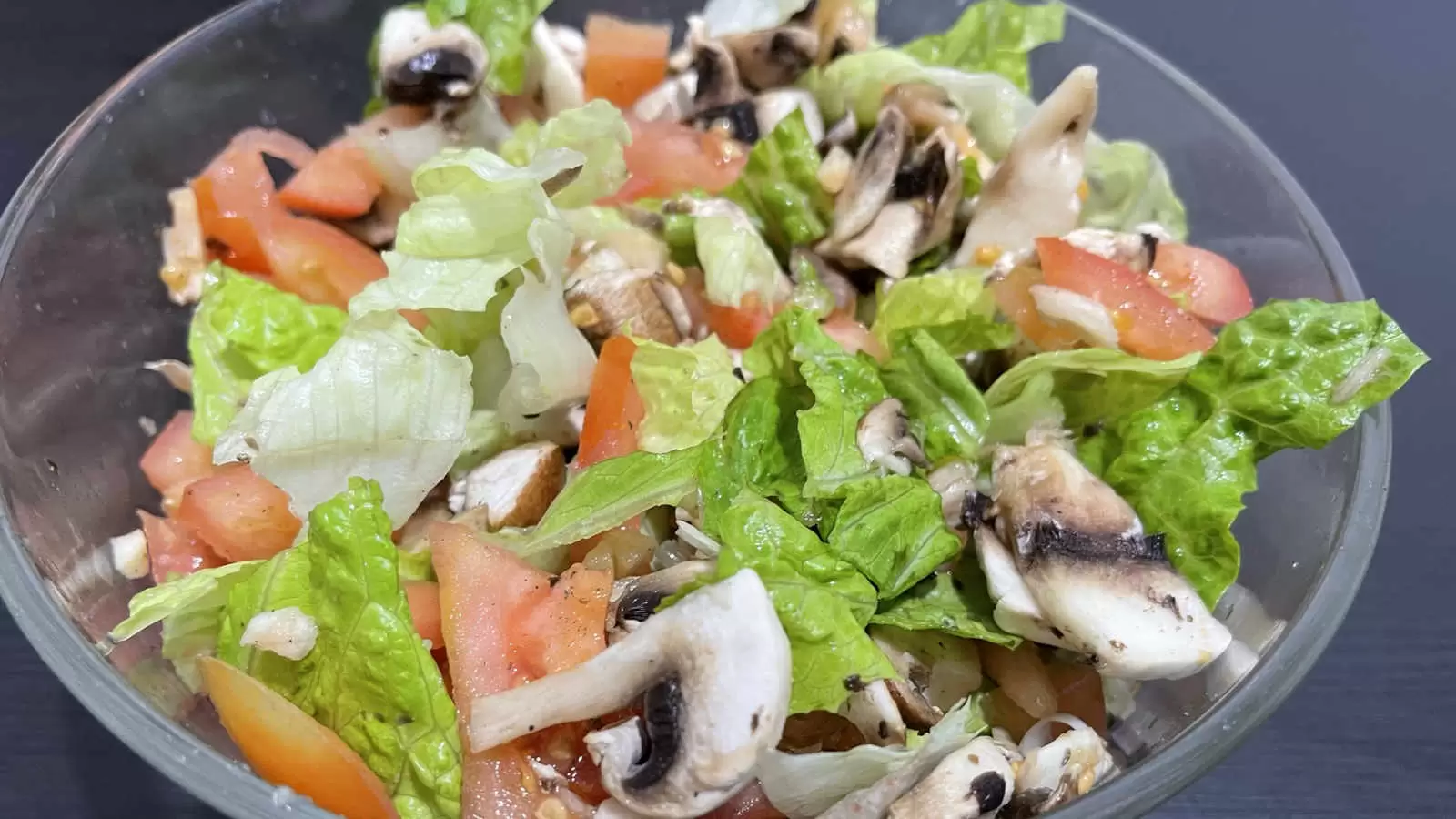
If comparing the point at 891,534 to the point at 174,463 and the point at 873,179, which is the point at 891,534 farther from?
the point at 174,463

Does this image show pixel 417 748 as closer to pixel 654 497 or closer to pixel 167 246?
pixel 654 497

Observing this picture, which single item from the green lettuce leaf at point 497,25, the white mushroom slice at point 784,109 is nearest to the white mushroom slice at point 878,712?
the white mushroom slice at point 784,109

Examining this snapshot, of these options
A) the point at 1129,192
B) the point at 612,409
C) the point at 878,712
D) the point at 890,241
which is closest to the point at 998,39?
the point at 1129,192

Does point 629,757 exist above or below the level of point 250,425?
below

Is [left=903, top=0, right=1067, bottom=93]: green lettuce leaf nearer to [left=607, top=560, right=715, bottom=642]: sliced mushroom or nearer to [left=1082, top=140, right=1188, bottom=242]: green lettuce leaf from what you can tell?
[left=1082, top=140, right=1188, bottom=242]: green lettuce leaf

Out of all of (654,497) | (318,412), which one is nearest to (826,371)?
(654,497)

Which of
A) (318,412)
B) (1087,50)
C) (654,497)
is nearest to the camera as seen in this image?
(654,497)

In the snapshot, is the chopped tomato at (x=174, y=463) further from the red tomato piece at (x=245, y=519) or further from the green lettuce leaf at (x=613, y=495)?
the green lettuce leaf at (x=613, y=495)
